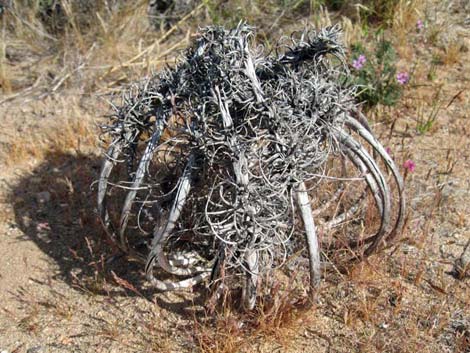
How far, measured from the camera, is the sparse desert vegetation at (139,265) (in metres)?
2.76

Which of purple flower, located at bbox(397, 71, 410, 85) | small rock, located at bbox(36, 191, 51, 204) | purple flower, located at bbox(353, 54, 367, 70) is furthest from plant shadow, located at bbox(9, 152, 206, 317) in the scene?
purple flower, located at bbox(397, 71, 410, 85)

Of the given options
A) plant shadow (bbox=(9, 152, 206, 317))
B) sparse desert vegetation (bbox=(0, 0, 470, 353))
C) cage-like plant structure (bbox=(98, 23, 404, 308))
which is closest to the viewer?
cage-like plant structure (bbox=(98, 23, 404, 308))

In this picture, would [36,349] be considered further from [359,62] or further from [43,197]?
[359,62]

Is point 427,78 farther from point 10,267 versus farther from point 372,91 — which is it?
point 10,267

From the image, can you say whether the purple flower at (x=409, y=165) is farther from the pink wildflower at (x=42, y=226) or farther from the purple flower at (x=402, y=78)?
the pink wildflower at (x=42, y=226)

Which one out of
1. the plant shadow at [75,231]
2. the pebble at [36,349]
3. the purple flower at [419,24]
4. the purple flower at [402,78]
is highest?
the purple flower at [419,24]

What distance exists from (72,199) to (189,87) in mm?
1412

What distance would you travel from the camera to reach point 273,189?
2328mm

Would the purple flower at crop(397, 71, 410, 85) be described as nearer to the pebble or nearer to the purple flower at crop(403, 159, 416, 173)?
the purple flower at crop(403, 159, 416, 173)

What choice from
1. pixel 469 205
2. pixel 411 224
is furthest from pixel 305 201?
pixel 469 205

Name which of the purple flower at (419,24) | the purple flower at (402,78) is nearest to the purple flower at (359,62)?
the purple flower at (402,78)

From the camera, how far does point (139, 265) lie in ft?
10.4

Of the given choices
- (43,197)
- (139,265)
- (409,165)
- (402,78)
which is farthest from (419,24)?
(43,197)

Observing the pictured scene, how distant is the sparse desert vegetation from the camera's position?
2.76 m
